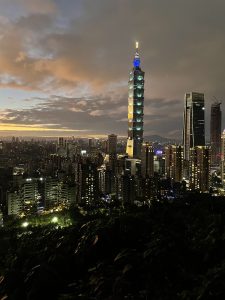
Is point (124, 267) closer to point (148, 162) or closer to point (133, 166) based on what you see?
point (148, 162)

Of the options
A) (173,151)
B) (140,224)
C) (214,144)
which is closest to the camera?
(140,224)

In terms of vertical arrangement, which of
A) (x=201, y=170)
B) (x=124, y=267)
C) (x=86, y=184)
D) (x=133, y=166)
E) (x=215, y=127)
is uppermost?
(x=215, y=127)

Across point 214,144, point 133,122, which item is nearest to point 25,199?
point 133,122

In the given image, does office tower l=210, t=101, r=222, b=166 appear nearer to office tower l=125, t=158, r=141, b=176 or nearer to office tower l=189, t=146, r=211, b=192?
office tower l=125, t=158, r=141, b=176

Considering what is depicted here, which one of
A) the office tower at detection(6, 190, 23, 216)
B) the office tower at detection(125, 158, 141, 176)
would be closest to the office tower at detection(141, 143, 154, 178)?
the office tower at detection(125, 158, 141, 176)

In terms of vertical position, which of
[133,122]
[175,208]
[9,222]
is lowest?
[9,222]

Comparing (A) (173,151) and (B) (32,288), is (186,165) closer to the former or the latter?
(A) (173,151)

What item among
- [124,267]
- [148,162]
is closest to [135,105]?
[148,162]

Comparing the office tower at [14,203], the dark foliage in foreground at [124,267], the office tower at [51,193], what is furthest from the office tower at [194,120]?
the dark foliage in foreground at [124,267]
